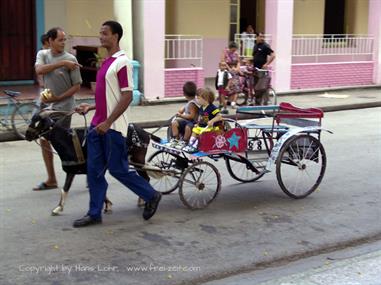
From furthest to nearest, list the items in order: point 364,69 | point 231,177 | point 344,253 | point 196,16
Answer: point 364,69 < point 196,16 < point 231,177 < point 344,253

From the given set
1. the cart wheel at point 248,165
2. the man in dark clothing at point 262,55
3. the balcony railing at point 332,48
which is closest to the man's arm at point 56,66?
the cart wheel at point 248,165

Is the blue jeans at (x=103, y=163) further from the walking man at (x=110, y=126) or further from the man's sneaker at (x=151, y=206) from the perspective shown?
the man's sneaker at (x=151, y=206)

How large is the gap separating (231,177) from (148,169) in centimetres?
202

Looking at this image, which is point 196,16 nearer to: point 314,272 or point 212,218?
point 212,218

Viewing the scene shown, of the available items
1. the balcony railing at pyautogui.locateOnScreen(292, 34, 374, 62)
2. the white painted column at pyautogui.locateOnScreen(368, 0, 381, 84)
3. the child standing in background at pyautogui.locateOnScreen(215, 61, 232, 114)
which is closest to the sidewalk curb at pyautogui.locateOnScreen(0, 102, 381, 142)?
the child standing in background at pyautogui.locateOnScreen(215, 61, 232, 114)

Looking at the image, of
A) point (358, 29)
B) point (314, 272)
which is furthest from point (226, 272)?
point (358, 29)

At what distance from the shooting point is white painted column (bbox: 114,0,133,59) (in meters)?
14.5

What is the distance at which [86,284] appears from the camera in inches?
180

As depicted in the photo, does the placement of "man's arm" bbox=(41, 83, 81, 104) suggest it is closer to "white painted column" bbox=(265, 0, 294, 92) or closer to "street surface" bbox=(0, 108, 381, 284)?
"street surface" bbox=(0, 108, 381, 284)

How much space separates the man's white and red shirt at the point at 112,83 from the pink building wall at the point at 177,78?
9.79 metres

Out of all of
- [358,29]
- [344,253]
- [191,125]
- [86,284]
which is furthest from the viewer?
[358,29]

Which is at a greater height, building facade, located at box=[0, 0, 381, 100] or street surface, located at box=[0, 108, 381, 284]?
building facade, located at box=[0, 0, 381, 100]

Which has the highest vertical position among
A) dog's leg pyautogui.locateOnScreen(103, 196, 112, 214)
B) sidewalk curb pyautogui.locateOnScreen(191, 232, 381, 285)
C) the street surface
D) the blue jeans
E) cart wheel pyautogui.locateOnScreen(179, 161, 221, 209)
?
the blue jeans

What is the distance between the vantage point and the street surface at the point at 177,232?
4867 mm
